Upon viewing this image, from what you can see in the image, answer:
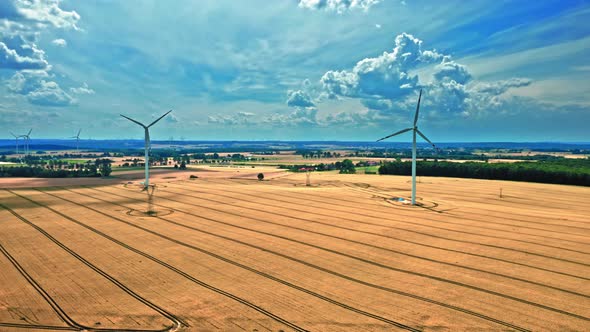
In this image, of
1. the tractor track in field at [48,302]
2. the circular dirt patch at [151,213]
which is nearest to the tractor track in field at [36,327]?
the tractor track in field at [48,302]

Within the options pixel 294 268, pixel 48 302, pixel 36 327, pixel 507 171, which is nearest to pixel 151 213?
pixel 294 268

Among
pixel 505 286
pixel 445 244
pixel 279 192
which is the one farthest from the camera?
pixel 279 192

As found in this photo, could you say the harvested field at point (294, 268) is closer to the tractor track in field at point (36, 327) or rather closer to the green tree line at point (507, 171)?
the tractor track in field at point (36, 327)

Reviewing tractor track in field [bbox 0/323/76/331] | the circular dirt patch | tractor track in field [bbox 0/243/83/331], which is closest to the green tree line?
the circular dirt patch

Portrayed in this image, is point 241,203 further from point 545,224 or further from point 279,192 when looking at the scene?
point 545,224

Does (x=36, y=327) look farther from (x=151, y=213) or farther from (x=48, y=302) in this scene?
(x=151, y=213)

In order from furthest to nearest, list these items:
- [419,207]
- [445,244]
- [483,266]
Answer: [419,207] → [445,244] → [483,266]

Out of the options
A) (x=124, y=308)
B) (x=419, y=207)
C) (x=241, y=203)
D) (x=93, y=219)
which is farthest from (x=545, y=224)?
(x=93, y=219)

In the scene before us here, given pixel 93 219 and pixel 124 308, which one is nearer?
pixel 124 308

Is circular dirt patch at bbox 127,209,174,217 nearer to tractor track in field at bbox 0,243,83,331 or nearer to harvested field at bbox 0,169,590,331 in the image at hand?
harvested field at bbox 0,169,590,331
